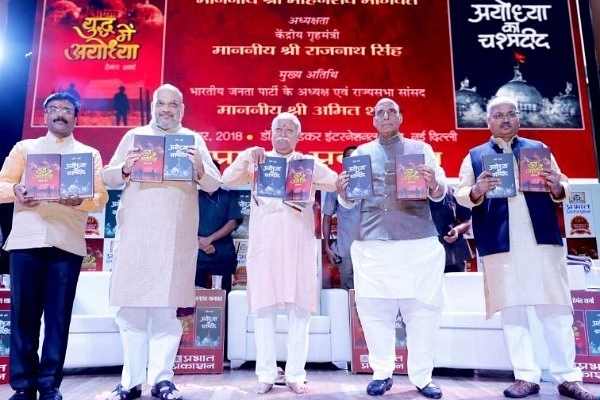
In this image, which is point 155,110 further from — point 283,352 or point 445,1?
point 445,1

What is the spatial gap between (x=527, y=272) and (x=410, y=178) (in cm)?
76

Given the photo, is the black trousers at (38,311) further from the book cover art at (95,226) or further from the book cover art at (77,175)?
the book cover art at (95,226)

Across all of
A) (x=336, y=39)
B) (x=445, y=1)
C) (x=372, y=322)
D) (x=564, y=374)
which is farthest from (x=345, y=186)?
(x=445, y=1)

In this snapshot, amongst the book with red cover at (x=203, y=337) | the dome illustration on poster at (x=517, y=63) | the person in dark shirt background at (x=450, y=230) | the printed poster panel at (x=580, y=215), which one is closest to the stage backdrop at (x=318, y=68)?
the dome illustration on poster at (x=517, y=63)

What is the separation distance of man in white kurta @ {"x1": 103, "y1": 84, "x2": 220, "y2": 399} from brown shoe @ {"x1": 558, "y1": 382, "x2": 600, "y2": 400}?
1.87 m

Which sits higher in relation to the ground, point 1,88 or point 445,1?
point 445,1

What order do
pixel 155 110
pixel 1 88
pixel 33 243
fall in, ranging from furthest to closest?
pixel 1 88 → pixel 155 110 → pixel 33 243

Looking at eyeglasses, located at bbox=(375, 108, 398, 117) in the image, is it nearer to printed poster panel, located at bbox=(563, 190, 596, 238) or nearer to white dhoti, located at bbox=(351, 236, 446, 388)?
white dhoti, located at bbox=(351, 236, 446, 388)

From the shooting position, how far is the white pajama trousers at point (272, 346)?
275 cm

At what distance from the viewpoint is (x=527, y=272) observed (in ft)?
8.66

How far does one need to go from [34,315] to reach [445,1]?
4319 millimetres

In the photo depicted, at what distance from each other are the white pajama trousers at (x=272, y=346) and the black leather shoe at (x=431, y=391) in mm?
624

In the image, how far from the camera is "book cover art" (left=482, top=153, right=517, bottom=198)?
8.48 feet

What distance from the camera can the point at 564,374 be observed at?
8.50 ft
